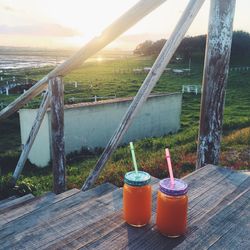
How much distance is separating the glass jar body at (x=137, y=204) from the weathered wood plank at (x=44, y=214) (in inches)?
15.4

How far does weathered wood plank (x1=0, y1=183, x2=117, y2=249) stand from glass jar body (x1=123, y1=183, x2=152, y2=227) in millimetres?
390

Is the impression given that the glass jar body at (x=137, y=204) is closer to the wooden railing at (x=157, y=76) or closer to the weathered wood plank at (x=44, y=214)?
the weathered wood plank at (x=44, y=214)

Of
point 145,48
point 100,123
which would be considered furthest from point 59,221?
point 145,48

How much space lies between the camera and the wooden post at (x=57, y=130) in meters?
3.12

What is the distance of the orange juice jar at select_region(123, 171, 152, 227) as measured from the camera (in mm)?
1788

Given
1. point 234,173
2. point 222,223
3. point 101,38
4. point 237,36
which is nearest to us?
point 222,223

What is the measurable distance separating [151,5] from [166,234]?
1529 millimetres

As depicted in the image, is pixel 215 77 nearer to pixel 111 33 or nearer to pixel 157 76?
pixel 157 76

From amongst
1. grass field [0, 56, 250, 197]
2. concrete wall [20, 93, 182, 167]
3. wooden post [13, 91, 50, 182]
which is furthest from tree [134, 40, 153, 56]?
wooden post [13, 91, 50, 182]

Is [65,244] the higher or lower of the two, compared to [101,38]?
lower

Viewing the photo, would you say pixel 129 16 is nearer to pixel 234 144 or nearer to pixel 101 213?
pixel 101 213

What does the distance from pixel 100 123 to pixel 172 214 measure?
1104 centimetres

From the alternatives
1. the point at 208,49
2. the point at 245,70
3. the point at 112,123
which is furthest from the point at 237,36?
the point at 208,49

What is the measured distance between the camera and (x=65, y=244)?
1719 millimetres
